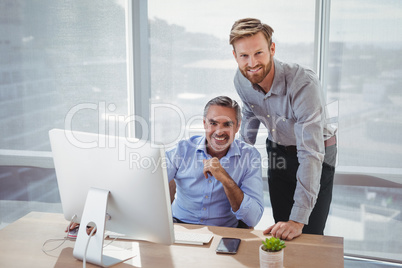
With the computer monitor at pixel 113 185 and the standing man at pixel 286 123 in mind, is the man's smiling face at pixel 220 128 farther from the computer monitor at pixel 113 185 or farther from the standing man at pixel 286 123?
the computer monitor at pixel 113 185

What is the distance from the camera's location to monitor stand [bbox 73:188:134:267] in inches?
65.4

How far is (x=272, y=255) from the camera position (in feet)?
5.03

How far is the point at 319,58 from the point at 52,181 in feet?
7.14

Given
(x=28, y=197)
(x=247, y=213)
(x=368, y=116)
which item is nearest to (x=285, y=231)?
(x=247, y=213)

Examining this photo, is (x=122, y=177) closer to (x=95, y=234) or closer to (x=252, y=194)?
(x=95, y=234)

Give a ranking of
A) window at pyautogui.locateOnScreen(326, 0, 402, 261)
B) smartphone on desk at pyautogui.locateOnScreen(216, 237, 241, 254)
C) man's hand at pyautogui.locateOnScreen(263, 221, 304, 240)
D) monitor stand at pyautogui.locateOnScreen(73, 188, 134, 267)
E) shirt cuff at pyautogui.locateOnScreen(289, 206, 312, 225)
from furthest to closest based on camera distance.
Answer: window at pyautogui.locateOnScreen(326, 0, 402, 261), shirt cuff at pyautogui.locateOnScreen(289, 206, 312, 225), man's hand at pyautogui.locateOnScreen(263, 221, 304, 240), smartphone on desk at pyautogui.locateOnScreen(216, 237, 241, 254), monitor stand at pyautogui.locateOnScreen(73, 188, 134, 267)

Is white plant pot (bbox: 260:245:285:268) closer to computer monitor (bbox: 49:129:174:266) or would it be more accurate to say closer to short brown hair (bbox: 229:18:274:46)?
computer monitor (bbox: 49:129:174:266)

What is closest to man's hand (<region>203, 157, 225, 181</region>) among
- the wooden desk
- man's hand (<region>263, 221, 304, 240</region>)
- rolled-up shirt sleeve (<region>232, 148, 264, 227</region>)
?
rolled-up shirt sleeve (<region>232, 148, 264, 227</region>)

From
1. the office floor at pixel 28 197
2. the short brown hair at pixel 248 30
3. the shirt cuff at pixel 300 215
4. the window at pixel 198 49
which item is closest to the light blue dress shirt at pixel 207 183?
the shirt cuff at pixel 300 215

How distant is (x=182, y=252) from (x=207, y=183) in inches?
23.0

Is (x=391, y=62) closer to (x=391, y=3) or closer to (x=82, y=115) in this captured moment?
(x=391, y=3)

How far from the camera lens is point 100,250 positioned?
167 cm

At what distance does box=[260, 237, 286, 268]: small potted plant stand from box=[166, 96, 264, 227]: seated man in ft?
Result: 2.04

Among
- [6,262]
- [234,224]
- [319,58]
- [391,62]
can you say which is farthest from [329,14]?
[6,262]
